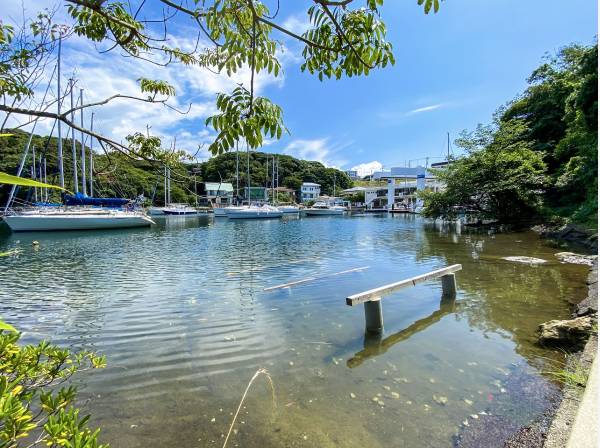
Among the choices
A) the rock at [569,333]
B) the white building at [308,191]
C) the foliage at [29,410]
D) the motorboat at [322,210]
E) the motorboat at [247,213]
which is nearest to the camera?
the foliage at [29,410]

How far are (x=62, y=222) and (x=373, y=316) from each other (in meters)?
30.6

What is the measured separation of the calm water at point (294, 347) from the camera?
3891mm

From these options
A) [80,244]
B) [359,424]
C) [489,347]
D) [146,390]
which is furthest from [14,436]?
[80,244]

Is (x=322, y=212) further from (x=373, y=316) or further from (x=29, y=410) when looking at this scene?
(x=29, y=410)

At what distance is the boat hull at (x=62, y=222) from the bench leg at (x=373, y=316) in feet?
98.6

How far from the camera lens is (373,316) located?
6.36m

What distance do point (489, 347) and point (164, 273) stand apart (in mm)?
10638

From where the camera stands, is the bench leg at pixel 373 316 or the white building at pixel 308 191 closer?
the bench leg at pixel 373 316

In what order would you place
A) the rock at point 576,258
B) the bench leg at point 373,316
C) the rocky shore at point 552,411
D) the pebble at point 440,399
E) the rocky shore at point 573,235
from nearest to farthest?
1. the rocky shore at point 552,411
2. the pebble at point 440,399
3. the bench leg at point 373,316
4. the rock at point 576,258
5. the rocky shore at point 573,235

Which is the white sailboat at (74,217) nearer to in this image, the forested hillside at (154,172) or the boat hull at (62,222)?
the boat hull at (62,222)

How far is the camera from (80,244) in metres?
21.0

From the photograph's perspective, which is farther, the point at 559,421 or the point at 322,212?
the point at 322,212

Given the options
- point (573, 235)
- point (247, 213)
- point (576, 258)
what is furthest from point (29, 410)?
point (247, 213)

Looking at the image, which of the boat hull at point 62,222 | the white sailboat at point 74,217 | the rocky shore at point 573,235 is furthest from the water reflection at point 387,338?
the boat hull at point 62,222
